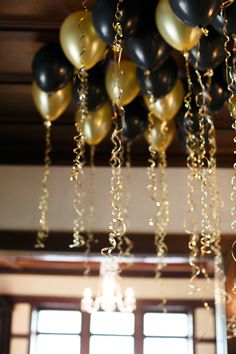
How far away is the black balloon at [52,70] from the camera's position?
246 cm

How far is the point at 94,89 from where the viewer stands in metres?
2.62

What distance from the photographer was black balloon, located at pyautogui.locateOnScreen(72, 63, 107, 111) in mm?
2619

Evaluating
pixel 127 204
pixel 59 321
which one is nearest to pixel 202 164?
pixel 127 204

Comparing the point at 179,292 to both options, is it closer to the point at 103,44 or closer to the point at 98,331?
the point at 98,331

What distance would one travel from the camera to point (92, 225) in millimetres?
3619

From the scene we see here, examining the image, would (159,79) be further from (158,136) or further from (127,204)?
(127,204)

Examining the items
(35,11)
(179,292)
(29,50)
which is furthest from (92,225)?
(179,292)

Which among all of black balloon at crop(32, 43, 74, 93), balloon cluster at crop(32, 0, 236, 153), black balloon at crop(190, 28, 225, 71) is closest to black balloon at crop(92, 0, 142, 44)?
balloon cluster at crop(32, 0, 236, 153)

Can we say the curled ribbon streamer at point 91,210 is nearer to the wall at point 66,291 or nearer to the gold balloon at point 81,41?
the gold balloon at point 81,41

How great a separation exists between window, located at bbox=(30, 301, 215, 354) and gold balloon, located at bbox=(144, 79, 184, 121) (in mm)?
5282

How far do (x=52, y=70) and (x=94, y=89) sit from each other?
235 mm

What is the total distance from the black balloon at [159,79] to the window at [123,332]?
18.0ft

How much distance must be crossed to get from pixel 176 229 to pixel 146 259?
0.26 m

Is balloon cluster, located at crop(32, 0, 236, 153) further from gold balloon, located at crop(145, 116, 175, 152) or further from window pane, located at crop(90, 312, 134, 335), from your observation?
window pane, located at crop(90, 312, 134, 335)
